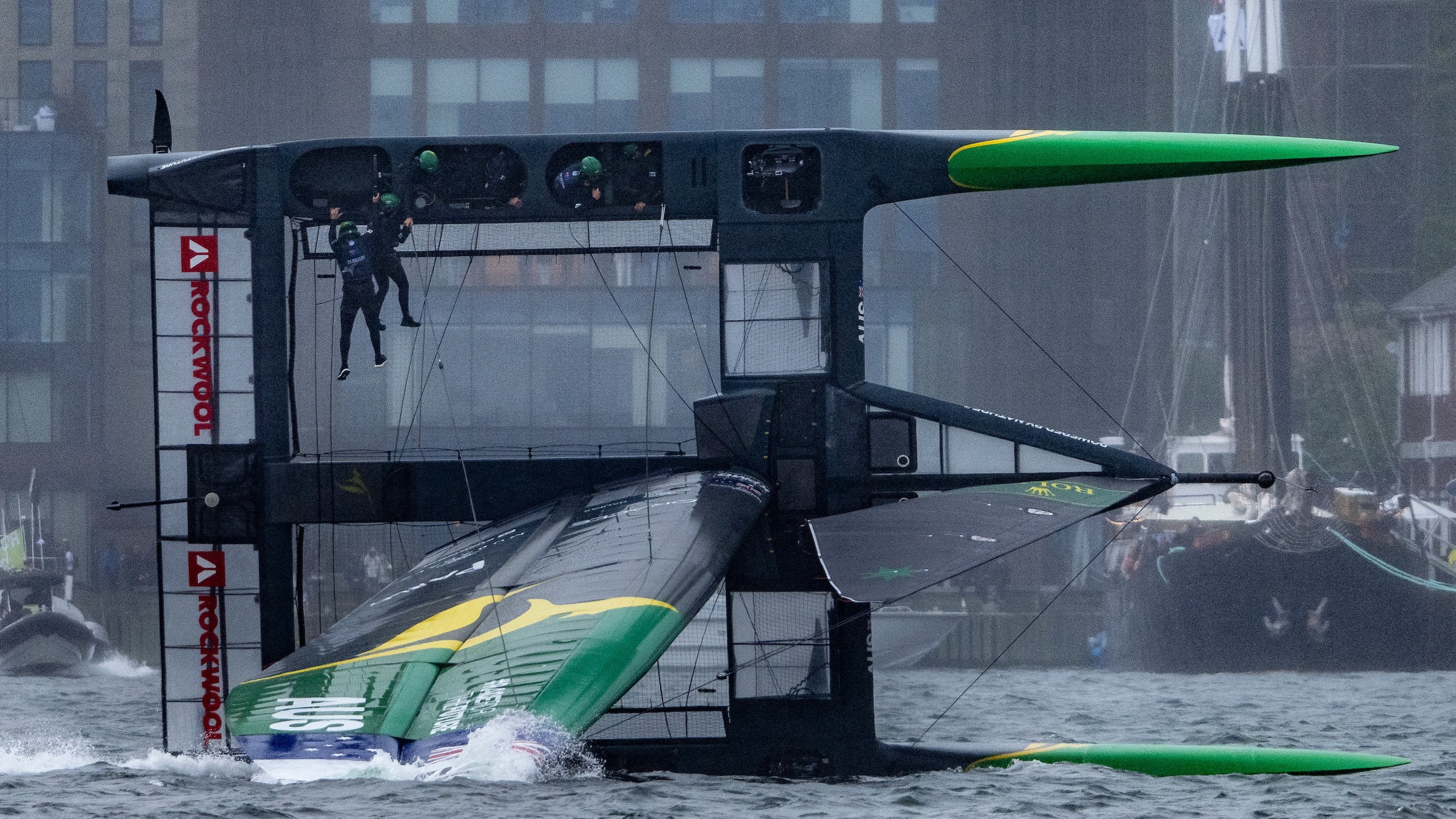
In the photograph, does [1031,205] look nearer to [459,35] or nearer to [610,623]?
[459,35]

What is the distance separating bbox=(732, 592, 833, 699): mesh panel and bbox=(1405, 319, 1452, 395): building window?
4325 cm

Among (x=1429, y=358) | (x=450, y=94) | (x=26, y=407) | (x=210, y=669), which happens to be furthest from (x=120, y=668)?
(x=1429, y=358)

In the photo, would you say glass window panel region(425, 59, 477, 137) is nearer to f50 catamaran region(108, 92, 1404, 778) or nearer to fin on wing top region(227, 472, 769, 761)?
f50 catamaran region(108, 92, 1404, 778)

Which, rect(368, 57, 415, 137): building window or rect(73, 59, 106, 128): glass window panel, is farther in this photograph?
rect(73, 59, 106, 128): glass window panel

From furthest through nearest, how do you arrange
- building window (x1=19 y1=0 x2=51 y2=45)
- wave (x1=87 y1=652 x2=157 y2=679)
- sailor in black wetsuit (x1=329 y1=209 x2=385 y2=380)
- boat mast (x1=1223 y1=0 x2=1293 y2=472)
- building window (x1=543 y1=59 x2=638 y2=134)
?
1. building window (x1=19 y1=0 x2=51 y2=45)
2. building window (x1=543 y1=59 x2=638 y2=134)
3. boat mast (x1=1223 y1=0 x2=1293 y2=472)
4. wave (x1=87 y1=652 x2=157 y2=679)
5. sailor in black wetsuit (x1=329 y1=209 x2=385 y2=380)

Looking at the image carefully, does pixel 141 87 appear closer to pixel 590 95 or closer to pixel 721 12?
pixel 590 95

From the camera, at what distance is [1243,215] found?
51781 millimetres

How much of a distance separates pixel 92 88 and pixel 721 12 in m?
24.1

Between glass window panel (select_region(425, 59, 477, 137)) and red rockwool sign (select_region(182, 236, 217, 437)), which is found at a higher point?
glass window panel (select_region(425, 59, 477, 137))

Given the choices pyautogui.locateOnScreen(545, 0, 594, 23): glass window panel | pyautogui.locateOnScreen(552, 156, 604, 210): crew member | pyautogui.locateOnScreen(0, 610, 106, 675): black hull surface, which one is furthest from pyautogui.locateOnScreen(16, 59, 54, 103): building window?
pyautogui.locateOnScreen(552, 156, 604, 210): crew member

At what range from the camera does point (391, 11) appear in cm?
6050

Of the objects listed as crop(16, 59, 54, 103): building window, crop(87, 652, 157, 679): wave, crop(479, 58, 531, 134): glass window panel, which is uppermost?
crop(16, 59, 54, 103): building window

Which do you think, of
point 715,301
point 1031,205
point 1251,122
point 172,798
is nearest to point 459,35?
point 715,301

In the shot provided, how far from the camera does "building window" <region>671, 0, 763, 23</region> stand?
5991 cm
